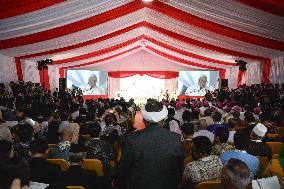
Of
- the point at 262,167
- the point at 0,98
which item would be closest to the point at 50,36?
the point at 0,98

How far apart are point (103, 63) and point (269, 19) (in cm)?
1504

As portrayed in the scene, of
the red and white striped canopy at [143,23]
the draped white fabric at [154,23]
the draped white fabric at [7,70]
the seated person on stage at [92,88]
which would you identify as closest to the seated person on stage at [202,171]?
the red and white striped canopy at [143,23]

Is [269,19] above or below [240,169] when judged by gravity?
above

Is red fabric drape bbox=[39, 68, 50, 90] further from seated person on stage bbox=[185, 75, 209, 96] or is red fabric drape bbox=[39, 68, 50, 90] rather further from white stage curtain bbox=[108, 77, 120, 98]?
seated person on stage bbox=[185, 75, 209, 96]

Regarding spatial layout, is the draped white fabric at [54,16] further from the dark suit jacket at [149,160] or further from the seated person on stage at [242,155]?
the dark suit jacket at [149,160]

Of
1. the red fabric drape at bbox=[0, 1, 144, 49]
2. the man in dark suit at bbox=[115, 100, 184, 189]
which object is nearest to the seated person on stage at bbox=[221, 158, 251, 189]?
the man in dark suit at bbox=[115, 100, 184, 189]

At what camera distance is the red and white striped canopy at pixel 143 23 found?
26.0 feet

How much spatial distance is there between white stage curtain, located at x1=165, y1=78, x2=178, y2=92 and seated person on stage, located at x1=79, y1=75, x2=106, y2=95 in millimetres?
3906

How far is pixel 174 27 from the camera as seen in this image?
1232cm

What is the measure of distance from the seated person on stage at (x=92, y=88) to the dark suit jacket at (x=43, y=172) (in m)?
18.6

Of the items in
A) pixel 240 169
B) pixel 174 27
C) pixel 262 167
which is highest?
pixel 174 27

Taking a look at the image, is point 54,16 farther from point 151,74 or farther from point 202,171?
point 151,74

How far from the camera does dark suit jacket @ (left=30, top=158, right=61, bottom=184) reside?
135 inches

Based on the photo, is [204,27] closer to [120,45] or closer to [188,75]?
[120,45]
